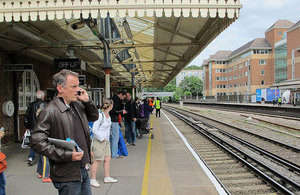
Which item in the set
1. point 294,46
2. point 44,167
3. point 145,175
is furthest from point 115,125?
point 294,46

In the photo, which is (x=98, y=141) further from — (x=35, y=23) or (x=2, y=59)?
(x=2, y=59)

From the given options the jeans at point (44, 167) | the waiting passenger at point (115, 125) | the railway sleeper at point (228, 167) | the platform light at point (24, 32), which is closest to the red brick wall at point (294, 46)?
the railway sleeper at point (228, 167)

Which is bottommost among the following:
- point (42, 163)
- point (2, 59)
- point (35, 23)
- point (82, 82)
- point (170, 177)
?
point (170, 177)

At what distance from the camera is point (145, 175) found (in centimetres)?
512

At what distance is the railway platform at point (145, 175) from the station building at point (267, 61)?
4814cm

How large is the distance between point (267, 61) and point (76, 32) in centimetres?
6311

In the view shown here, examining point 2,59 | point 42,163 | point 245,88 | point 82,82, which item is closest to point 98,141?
point 42,163

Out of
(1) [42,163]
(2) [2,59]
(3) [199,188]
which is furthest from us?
(2) [2,59]

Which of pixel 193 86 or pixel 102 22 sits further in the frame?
pixel 193 86

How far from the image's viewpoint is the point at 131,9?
4609 mm

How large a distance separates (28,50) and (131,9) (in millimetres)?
5424

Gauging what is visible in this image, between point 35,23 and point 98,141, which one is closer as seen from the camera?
point 98,141

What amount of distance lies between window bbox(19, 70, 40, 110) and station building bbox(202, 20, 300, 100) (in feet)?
158

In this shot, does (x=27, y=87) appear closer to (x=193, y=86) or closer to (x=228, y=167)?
(x=228, y=167)
